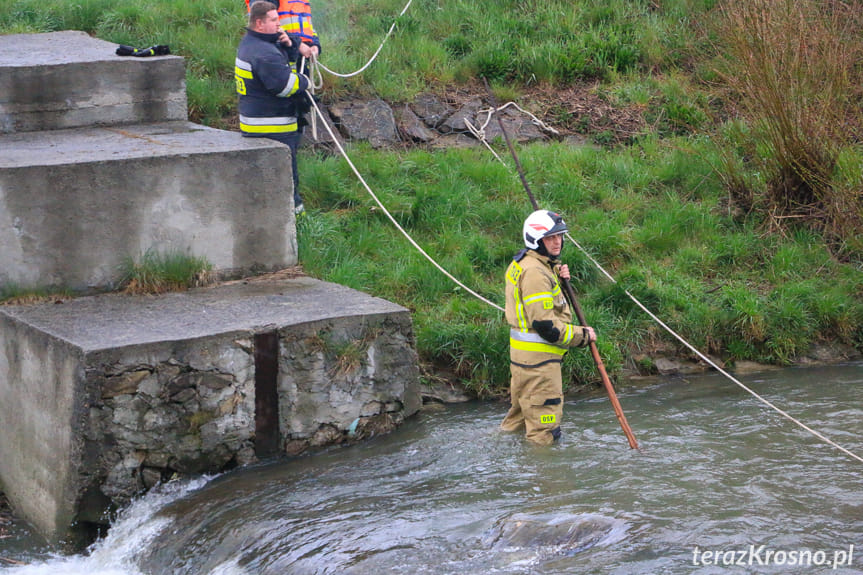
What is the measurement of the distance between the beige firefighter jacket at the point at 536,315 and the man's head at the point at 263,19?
11.7 feet

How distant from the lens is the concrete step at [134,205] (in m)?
6.95

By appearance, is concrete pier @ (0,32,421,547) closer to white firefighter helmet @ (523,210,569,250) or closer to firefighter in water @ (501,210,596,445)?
firefighter in water @ (501,210,596,445)

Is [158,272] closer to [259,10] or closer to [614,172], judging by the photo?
[259,10]

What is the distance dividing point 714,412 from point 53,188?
520 centimetres

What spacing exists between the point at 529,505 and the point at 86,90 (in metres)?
5.65

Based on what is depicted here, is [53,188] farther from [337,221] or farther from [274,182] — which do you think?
[337,221]

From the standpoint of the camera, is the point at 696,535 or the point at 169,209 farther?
the point at 169,209

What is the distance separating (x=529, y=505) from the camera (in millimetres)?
5684

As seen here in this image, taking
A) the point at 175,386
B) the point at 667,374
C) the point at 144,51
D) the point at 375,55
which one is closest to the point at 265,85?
the point at 144,51

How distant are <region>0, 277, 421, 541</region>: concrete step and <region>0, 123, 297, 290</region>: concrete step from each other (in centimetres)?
35

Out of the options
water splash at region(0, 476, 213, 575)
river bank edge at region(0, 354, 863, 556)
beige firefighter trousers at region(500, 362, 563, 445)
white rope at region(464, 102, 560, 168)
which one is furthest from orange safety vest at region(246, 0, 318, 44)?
water splash at region(0, 476, 213, 575)

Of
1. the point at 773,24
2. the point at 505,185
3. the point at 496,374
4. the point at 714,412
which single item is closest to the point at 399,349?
the point at 496,374

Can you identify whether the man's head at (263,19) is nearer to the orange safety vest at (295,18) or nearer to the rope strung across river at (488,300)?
the rope strung across river at (488,300)

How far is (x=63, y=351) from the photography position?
20.1ft
